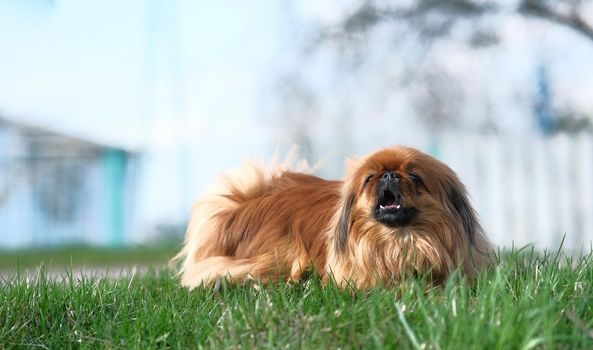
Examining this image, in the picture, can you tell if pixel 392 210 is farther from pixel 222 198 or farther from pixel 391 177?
pixel 222 198

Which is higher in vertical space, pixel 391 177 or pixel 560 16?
pixel 560 16

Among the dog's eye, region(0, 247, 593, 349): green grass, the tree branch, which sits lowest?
region(0, 247, 593, 349): green grass

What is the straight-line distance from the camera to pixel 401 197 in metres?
3.69

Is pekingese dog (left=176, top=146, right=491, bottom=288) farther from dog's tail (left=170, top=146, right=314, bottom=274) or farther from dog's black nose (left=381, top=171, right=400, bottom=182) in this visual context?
dog's tail (left=170, top=146, right=314, bottom=274)

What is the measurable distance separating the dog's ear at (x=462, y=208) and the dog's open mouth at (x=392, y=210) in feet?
1.01

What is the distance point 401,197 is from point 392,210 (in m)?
0.08

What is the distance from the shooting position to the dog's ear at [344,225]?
3.86 meters

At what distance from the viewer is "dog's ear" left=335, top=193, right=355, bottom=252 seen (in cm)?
386

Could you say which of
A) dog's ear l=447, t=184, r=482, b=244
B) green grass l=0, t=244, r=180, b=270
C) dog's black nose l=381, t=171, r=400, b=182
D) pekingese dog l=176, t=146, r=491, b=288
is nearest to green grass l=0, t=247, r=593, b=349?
pekingese dog l=176, t=146, r=491, b=288

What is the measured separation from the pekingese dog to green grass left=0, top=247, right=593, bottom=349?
0.54 ft

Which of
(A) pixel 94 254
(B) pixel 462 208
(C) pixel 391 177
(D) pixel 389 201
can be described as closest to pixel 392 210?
(D) pixel 389 201

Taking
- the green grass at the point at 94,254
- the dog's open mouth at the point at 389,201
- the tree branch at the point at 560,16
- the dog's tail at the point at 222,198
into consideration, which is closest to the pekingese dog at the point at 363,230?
the dog's open mouth at the point at 389,201

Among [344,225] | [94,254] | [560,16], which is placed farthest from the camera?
[94,254]

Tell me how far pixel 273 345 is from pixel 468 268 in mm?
1478
